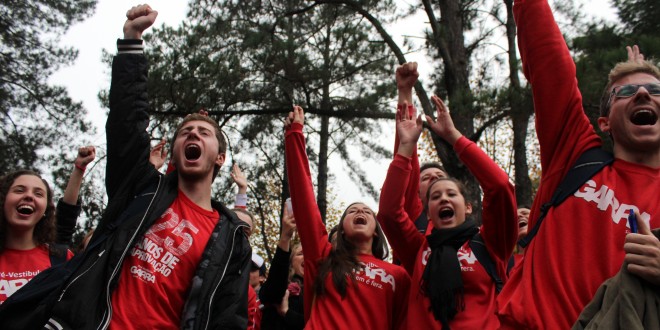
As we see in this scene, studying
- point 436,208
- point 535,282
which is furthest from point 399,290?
point 535,282

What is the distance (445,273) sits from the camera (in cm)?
331

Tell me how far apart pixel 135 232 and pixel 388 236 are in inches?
61.5

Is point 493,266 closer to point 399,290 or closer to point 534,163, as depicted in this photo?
point 399,290

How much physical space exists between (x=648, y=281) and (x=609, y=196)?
1.51ft

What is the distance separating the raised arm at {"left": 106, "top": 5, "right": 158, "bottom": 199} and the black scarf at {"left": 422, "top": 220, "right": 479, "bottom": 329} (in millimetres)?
1628

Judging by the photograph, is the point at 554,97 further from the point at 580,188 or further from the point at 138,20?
the point at 138,20

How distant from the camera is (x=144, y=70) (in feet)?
9.87

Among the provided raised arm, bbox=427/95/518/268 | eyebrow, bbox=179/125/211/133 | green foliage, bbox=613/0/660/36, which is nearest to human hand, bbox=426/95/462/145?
raised arm, bbox=427/95/518/268

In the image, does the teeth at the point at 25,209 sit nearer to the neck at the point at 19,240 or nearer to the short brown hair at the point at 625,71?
the neck at the point at 19,240

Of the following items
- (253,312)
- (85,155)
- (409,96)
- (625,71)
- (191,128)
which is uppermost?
(409,96)

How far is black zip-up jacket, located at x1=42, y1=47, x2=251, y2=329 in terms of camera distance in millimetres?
2738

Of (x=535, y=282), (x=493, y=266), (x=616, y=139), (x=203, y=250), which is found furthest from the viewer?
(x=493, y=266)

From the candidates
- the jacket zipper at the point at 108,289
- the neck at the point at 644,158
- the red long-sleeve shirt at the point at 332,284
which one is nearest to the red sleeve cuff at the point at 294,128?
the red long-sleeve shirt at the point at 332,284

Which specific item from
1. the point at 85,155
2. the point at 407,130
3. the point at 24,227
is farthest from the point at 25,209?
the point at 407,130
